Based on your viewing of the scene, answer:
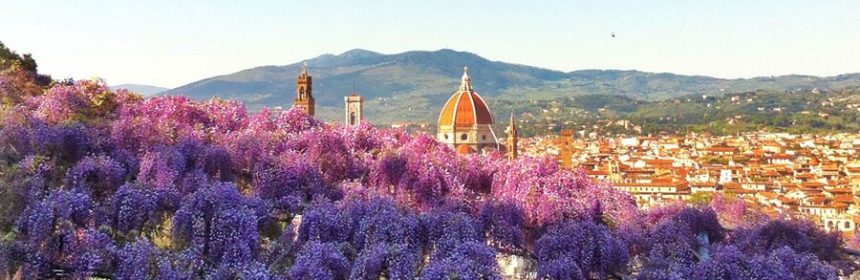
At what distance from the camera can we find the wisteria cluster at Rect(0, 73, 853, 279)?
23.1ft

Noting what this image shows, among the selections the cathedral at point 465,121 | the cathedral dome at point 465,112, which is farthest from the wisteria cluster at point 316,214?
the cathedral dome at point 465,112

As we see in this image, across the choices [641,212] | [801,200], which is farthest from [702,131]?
[641,212]

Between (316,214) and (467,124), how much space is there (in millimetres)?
47429

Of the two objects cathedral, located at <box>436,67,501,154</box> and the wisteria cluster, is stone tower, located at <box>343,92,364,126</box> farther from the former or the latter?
the wisteria cluster

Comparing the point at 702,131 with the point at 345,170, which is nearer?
the point at 345,170

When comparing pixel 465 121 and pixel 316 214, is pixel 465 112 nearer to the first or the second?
pixel 465 121

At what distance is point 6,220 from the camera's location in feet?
24.6

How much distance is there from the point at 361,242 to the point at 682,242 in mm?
3367

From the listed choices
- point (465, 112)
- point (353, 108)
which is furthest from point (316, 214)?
point (353, 108)

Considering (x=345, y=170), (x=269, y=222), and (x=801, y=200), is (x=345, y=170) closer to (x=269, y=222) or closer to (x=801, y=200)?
(x=269, y=222)

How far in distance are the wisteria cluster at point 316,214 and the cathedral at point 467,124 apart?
44.7 meters

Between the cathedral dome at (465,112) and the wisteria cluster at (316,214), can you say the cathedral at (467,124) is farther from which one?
the wisteria cluster at (316,214)

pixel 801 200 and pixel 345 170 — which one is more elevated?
pixel 345 170

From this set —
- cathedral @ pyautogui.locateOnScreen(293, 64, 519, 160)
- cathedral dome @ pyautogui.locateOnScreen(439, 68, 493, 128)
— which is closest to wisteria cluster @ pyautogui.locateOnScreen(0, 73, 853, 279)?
cathedral @ pyautogui.locateOnScreen(293, 64, 519, 160)
